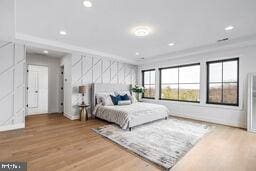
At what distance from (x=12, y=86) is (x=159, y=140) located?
4.03m

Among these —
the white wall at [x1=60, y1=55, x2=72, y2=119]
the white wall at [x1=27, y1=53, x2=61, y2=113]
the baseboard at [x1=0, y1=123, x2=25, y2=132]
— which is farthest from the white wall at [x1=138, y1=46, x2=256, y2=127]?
the baseboard at [x1=0, y1=123, x2=25, y2=132]

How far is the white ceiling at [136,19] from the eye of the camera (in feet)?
7.02

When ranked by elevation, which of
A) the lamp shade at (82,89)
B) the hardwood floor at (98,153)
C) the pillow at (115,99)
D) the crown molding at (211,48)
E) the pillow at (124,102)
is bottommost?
the hardwood floor at (98,153)

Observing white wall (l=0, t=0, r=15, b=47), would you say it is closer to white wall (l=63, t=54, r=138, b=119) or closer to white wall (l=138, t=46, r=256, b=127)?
white wall (l=63, t=54, r=138, b=119)

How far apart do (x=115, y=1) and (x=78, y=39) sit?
2055 millimetres

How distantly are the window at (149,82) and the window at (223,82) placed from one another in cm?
242

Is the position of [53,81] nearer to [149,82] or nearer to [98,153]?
[149,82]

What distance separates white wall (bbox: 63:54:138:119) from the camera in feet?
15.4

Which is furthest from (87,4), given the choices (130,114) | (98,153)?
(130,114)

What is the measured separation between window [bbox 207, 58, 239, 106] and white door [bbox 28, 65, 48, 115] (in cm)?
639

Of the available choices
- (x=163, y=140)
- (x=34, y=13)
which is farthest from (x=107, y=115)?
(x=34, y=13)

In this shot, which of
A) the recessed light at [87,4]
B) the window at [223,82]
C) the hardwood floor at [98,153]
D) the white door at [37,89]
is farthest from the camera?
the white door at [37,89]

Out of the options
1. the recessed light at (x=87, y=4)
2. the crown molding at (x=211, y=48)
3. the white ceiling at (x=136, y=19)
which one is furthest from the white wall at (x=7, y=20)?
the crown molding at (x=211, y=48)

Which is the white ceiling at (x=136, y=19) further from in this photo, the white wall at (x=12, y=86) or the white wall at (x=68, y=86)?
the white wall at (x=68, y=86)
